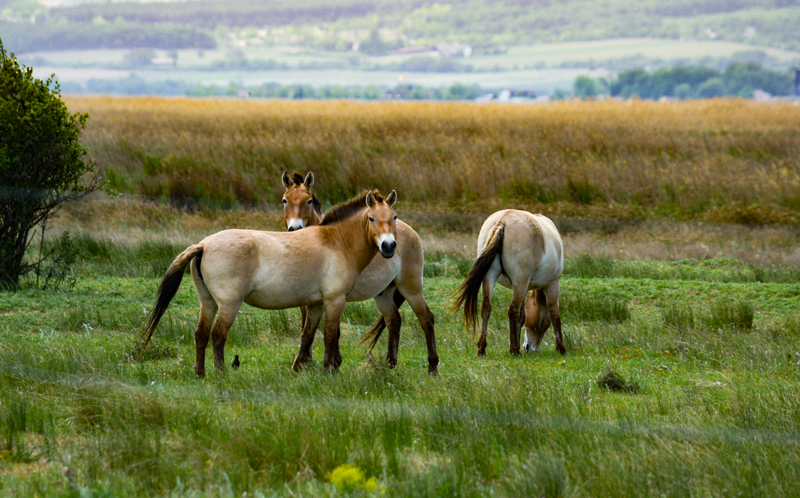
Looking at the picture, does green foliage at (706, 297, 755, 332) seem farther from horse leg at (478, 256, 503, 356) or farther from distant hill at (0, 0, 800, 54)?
distant hill at (0, 0, 800, 54)

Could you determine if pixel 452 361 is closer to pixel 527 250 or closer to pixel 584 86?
pixel 527 250

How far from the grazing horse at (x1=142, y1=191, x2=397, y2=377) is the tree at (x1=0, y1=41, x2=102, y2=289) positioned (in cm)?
532

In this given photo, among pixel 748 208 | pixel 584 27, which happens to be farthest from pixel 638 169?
pixel 584 27

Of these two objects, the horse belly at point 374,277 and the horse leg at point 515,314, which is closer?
the horse belly at point 374,277

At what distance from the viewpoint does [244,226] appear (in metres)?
18.1

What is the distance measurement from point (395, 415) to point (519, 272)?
3.58 metres

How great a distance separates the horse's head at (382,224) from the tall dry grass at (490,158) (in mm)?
12978

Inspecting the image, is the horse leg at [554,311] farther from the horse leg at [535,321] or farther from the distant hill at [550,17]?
the distant hill at [550,17]

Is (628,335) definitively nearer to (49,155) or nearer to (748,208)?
(49,155)

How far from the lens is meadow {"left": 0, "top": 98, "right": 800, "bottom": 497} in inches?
173

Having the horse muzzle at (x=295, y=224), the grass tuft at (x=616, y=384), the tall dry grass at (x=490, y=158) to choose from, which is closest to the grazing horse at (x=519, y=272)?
the grass tuft at (x=616, y=384)

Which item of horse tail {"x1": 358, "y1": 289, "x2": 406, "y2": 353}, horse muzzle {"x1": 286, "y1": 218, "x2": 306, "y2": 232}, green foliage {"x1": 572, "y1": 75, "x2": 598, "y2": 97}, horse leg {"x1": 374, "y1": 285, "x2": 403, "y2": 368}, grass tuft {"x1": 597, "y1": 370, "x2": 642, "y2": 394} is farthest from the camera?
green foliage {"x1": 572, "y1": 75, "x2": 598, "y2": 97}

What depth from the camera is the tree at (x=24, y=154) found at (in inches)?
415

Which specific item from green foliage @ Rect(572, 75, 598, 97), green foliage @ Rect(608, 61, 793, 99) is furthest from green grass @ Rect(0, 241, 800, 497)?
green foliage @ Rect(572, 75, 598, 97)
